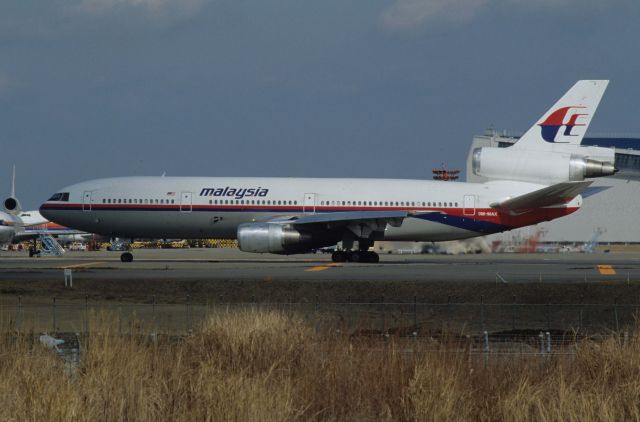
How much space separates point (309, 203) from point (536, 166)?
11079 millimetres

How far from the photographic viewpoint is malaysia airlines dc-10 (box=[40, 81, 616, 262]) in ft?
147

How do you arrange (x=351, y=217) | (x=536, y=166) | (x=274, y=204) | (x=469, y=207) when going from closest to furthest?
(x=351, y=217)
(x=274, y=204)
(x=469, y=207)
(x=536, y=166)

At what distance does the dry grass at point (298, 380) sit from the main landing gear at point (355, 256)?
2928 cm

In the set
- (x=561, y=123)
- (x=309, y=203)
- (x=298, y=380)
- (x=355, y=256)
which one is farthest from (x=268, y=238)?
(x=298, y=380)

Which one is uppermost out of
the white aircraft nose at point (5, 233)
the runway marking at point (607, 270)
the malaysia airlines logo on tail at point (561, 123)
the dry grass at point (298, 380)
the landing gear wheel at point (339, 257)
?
the malaysia airlines logo on tail at point (561, 123)

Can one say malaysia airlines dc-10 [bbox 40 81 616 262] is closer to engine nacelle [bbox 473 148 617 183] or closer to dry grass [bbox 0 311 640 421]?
engine nacelle [bbox 473 148 617 183]

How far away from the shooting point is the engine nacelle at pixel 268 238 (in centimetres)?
4159

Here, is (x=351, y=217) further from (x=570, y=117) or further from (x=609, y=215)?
(x=609, y=215)

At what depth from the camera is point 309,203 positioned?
147 ft

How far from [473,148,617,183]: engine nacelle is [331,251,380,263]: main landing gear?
23.5ft

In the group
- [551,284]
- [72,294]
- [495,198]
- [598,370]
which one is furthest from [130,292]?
[495,198]

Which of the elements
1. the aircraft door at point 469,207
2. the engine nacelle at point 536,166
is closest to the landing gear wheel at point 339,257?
the aircraft door at point 469,207

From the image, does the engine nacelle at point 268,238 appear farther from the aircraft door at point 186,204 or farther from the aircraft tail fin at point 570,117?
the aircraft tail fin at point 570,117

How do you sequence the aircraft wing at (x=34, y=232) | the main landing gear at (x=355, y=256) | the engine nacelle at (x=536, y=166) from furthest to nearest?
1. the aircraft wing at (x=34, y=232)
2. the engine nacelle at (x=536, y=166)
3. the main landing gear at (x=355, y=256)
